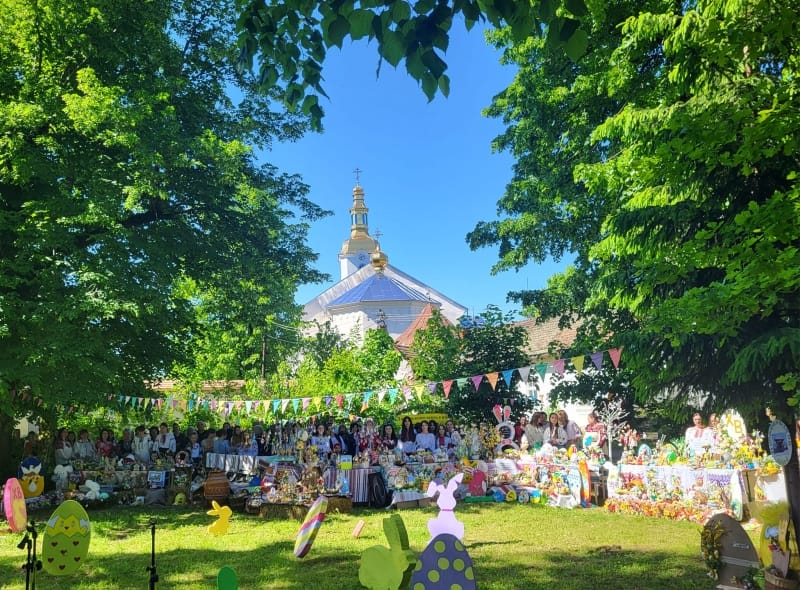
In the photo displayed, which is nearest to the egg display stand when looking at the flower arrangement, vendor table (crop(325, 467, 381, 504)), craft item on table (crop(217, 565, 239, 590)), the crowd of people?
craft item on table (crop(217, 565, 239, 590))

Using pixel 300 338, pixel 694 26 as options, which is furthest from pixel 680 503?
pixel 300 338

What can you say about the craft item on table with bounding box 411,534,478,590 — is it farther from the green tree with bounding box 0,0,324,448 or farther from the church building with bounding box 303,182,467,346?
the church building with bounding box 303,182,467,346

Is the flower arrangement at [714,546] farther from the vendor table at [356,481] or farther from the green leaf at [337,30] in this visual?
the vendor table at [356,481]

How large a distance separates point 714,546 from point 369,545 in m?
4.68

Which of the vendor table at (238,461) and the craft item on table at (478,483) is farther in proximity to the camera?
the vendor table at (238,461)

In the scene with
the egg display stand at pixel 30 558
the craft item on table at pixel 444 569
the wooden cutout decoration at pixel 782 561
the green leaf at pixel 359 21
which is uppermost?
the green leaf at pixel 359 21

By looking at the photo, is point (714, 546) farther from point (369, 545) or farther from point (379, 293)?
point (379, 293)

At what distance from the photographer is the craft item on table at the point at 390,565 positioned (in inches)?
197

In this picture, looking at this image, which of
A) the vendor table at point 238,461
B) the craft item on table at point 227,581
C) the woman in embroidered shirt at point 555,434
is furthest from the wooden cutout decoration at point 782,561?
the vendor table at point 238,461

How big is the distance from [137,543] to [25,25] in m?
9.53

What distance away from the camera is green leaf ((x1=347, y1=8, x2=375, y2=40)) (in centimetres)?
326

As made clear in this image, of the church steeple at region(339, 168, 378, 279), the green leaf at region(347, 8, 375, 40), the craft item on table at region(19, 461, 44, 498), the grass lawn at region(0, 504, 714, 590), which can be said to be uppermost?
the church steeple at region(339, 168, 378, 279)

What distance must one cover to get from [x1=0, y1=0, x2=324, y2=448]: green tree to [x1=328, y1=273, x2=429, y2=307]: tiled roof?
3895cm

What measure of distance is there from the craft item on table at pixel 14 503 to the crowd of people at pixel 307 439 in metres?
5.63
